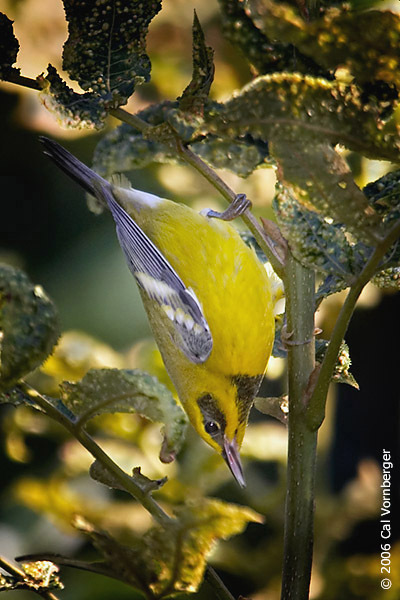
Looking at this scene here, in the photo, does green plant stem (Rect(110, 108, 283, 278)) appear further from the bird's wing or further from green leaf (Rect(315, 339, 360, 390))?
the bird's wing

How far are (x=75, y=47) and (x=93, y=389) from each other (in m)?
0.21

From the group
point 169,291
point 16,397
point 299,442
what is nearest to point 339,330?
point 299,442

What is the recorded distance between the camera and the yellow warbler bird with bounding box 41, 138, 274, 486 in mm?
676

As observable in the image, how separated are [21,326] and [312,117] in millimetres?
168

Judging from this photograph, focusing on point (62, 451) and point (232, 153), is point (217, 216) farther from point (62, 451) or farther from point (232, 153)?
point (62, 451)

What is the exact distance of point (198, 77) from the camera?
37cm

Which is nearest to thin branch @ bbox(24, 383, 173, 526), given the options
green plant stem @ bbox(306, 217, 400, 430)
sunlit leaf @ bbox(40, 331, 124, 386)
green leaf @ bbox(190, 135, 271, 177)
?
green plant stem @ bbox(306, 217, 400, 430)

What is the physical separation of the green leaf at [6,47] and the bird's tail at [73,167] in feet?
0.79

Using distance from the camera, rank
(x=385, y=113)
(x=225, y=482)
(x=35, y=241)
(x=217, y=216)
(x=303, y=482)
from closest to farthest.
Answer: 1. (x=385, y=113)
2. (x=303, y=482)
3. (x=217, y=216)
4. (x=225, y=482)
5. (x=35, y=241)

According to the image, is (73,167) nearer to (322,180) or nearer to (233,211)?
(233,211)

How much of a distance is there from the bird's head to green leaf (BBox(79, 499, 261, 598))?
33cm

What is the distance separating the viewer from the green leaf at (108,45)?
15.3 inches

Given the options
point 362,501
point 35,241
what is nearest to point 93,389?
point 362,501

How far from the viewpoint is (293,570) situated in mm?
415
